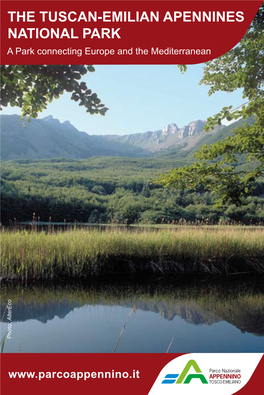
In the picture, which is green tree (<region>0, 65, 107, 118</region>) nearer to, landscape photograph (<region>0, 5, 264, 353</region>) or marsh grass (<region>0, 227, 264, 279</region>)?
landscape photograph (<region>0, 5, 264, 353</region>)

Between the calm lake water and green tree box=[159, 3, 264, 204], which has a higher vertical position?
green tree box=[159, 3, 264, 204]

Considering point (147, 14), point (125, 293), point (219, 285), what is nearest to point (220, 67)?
point (219, 285)

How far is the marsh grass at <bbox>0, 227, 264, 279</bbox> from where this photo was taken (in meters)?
9.08

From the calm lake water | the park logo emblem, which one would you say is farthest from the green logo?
the calm lake water

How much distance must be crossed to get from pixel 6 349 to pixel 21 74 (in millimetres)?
3494

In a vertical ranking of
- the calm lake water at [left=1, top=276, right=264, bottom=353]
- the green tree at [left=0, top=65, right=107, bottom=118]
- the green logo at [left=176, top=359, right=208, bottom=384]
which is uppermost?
the green tree at [left=0, top=65, right=107, bottom=118]

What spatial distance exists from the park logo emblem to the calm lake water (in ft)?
2.47

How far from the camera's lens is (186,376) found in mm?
2703

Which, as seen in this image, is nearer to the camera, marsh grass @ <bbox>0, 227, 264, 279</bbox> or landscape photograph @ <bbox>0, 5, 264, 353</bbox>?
landscape photograph @ <bbox>0, 5, 264, 353</bbox>

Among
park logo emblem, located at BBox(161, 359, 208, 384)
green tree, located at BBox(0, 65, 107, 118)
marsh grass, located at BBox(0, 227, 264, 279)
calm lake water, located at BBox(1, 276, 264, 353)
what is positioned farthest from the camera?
marsh grass, located at BBox(0, 227, 264, 279)

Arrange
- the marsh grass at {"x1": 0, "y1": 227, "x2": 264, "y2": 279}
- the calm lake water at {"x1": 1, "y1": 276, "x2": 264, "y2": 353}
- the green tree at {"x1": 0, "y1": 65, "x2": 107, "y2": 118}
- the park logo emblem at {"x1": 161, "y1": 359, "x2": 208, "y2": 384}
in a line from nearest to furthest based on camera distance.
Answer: the park logo emblem at {"x1": 161, "y1": 359, "x2": 208, "y2": 384}
the green tree at {"x1": 0, "y1": 65, "x2": 107, "y2": 118}
the calm lake water at {"x1": 1, "y1": 276, "x2": 264, "y2": 353}
the marsh grass at {"x1": 0, "y1": 227, "x2": 264, "y2": 279}

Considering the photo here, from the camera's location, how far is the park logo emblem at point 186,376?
259 centimetres

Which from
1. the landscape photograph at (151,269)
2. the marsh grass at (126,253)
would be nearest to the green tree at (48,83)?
the landscape photograph at (151,269)

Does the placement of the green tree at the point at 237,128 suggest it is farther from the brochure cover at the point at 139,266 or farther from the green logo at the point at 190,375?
the green logo at the point at 190,375
